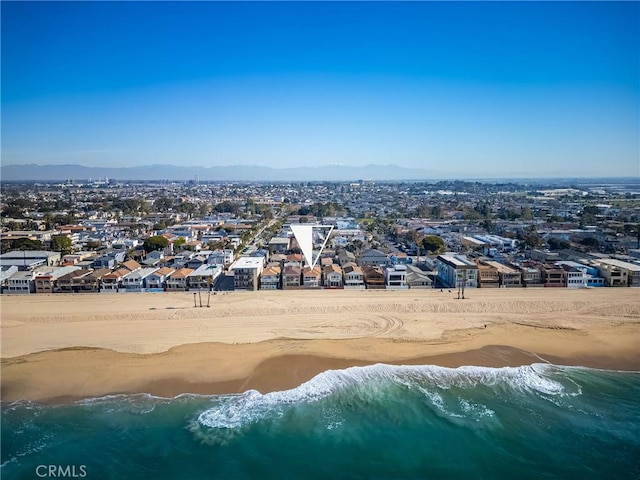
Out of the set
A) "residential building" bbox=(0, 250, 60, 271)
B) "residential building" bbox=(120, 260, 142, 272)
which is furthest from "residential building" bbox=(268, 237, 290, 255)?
"residential building" bbox=(0, 250, 60, 271)

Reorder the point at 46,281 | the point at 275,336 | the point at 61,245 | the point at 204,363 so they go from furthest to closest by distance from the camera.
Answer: the point at 61,245
the point at 46,281
the point at 275,336
the point at 204,363

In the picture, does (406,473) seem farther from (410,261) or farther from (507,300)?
(410,261)

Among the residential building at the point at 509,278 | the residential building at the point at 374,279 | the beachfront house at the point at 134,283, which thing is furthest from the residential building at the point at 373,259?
the beachfront house at the point at 134,283

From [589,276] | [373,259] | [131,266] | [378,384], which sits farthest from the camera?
[373,259]

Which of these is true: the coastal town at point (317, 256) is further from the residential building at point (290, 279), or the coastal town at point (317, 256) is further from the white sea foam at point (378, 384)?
the white sea foam at point (378, 384)

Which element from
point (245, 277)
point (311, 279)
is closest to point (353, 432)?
point (311, 279)

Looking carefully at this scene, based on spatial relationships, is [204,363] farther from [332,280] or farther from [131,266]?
[131,266]

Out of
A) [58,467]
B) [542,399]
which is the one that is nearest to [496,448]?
[542,399]
